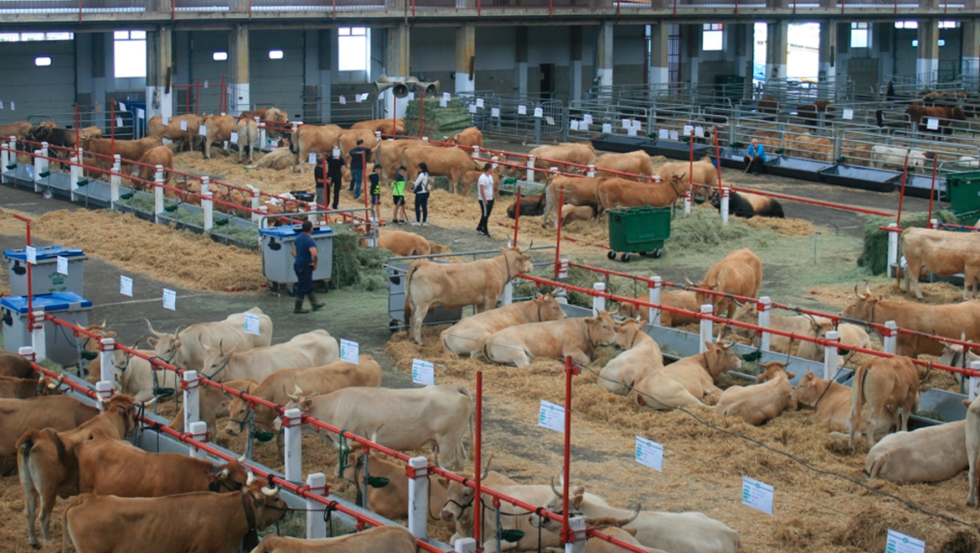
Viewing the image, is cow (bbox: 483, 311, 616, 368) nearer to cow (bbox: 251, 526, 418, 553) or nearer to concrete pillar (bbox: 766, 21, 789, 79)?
cow (bbox: 251, 526, 418, 553)

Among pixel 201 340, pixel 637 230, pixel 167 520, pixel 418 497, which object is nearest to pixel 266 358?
pixel 201 340

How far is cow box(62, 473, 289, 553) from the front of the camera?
9.48 meters

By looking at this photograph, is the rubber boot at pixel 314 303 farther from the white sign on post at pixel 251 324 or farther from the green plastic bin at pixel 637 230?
the green plastic bin at pixel 637 230

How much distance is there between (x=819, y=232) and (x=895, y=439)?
13.2m

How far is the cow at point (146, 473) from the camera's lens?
1045cm

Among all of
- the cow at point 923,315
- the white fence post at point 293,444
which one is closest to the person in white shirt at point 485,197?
the cow at point 923,315

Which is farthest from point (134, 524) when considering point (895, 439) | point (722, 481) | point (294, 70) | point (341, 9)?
point (294, 70)

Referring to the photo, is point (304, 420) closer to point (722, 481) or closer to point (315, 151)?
point (722, 481)

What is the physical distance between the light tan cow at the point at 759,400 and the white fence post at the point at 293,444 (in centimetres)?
488

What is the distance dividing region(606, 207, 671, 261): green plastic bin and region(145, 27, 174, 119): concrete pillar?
1885 centimetres

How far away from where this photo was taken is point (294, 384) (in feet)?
41.9

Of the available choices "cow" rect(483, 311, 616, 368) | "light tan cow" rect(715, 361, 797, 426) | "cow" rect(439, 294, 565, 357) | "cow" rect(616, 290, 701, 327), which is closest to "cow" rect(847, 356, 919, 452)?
"light tan cow" rect(715, 361, 797, 426)

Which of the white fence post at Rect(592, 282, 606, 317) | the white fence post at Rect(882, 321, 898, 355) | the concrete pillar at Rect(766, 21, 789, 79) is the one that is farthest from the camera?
the concrete pillar at Rect(766, 21, 789, 79)

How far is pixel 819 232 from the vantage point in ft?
80.3
